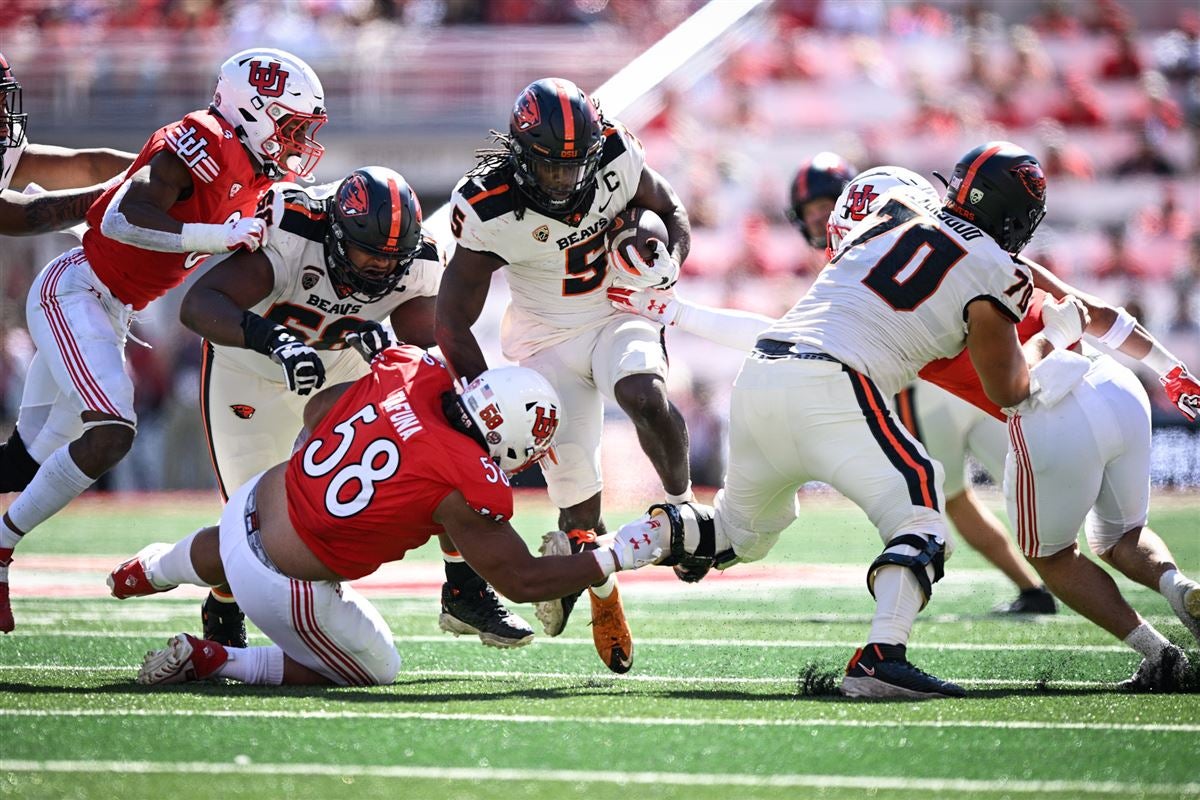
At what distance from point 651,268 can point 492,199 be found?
0.64 meters

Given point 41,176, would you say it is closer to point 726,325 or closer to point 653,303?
point 653,303

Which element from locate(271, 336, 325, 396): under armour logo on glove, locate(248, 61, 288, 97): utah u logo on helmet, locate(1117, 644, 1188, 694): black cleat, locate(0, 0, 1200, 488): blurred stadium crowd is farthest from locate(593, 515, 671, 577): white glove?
locate(0, 0, 1200, 488): blurred stadium crowd

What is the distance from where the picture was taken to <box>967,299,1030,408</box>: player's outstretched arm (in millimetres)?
4867

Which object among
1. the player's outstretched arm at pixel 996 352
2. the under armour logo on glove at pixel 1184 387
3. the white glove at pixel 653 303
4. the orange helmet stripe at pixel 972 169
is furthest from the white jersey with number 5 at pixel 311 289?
the under armour logo on glove at pixel 1184 387

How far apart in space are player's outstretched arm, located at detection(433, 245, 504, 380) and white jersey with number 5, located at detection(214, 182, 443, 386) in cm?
29

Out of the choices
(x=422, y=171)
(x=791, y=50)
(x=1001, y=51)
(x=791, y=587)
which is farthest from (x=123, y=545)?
(x=1001, y=51)

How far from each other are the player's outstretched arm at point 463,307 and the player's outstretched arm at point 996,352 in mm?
1771

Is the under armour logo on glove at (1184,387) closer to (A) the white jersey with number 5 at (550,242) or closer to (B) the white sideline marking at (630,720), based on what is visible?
(B) the white sideline marking at (630,720)

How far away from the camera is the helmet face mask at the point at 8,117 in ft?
20.2

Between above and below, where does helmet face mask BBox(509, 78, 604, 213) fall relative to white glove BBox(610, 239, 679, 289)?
above

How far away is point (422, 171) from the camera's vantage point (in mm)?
15820

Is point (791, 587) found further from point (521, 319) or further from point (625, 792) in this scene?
point (625, 792)

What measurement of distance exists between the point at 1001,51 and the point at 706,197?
13.4 ft

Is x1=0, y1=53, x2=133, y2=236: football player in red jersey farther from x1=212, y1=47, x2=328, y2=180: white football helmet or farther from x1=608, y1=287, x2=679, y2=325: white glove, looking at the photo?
x1=608, y1=287, x2=679, y2=325: white glove
